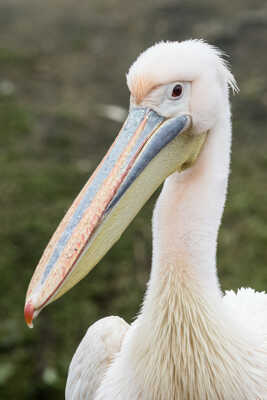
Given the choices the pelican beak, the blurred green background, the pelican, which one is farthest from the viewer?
the blurred green background

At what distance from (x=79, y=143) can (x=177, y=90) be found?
159 inches

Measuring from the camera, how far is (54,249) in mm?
1625

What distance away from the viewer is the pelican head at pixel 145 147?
1627 millimetres

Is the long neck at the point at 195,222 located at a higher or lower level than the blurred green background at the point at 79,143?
lower

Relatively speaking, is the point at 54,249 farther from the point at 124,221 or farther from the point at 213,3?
the point at 213,3

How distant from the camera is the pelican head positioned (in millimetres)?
1627

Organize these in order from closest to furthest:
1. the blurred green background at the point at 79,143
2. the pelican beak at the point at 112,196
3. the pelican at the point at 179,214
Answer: the pelican beak at the point at 112,196 < the pelican at the point at 179,214 < the blurred green background at the point at 79,143

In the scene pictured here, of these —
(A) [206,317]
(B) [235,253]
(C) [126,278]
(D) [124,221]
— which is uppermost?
(B) [235,253]

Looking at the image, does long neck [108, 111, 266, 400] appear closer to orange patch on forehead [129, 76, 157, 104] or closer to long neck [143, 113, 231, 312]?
long neck [143, 113, 231, 312]

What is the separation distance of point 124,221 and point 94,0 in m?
7.87

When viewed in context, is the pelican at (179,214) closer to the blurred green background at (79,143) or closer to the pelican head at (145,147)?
the pelican head at (145,147)

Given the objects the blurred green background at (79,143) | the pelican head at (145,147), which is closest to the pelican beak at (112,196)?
the pelican head at (145,147)

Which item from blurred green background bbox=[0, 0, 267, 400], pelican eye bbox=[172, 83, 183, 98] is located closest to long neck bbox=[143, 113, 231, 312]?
pelican eye bbox=[172, 83, 183, 98]

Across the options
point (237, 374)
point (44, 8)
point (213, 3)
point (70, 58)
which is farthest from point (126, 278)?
point (44, 8)
